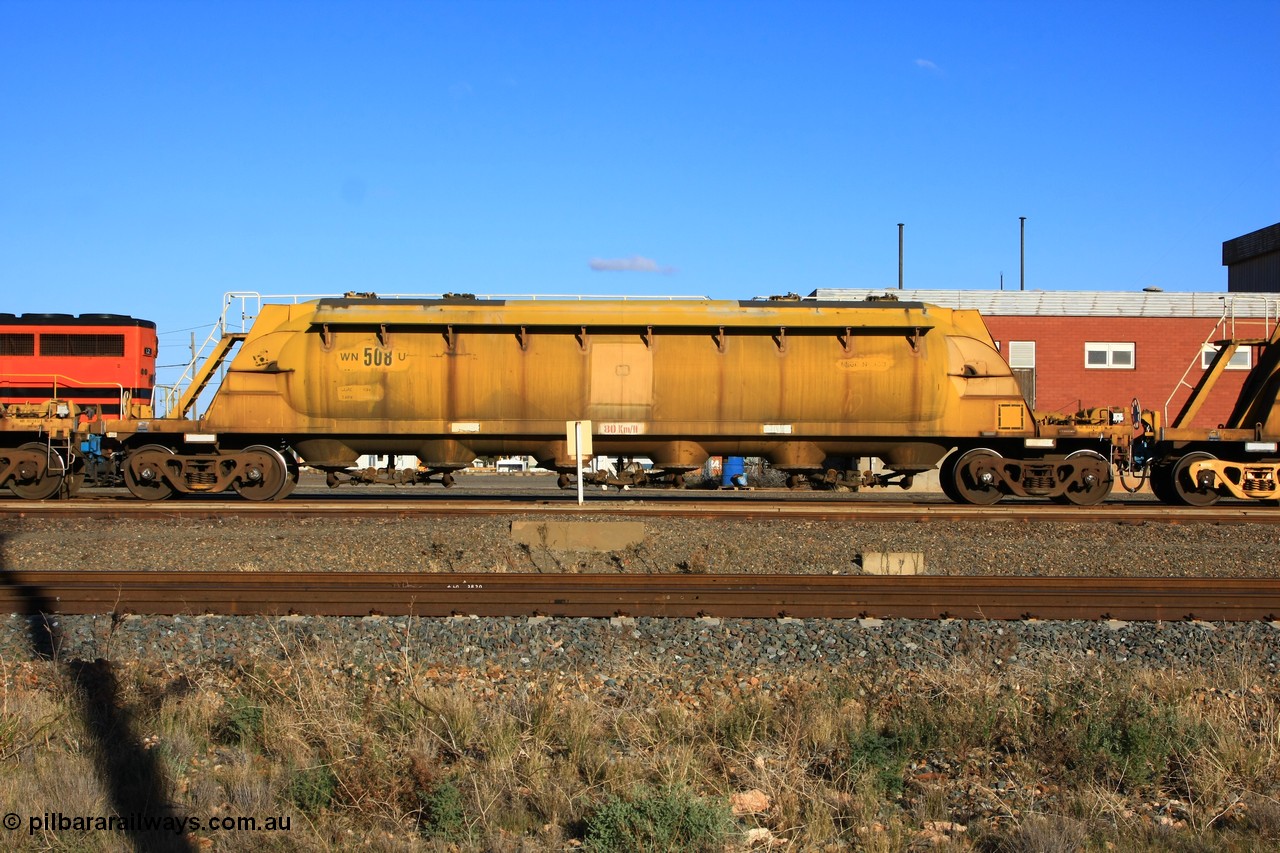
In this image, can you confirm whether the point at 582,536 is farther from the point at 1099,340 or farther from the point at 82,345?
the point at 1099,340

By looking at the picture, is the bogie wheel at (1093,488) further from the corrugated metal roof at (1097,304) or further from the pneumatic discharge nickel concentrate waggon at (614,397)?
the corrugated metal roof at (1097,304)

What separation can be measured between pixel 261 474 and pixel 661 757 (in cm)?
1327

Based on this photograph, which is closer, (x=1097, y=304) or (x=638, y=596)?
(x=638, y=596)

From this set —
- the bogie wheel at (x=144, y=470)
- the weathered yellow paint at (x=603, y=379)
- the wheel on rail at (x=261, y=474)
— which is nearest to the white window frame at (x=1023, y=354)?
the weathered yellow paint at (x=603, y=379)

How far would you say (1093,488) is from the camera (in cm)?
1691

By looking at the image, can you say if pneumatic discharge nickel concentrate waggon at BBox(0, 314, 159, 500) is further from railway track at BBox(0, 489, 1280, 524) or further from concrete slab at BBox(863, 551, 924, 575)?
concrete slab at BBox(863, 551, 924, 575)

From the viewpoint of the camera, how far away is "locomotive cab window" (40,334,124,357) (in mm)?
27750

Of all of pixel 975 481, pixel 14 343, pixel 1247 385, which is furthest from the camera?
pixel 14 343

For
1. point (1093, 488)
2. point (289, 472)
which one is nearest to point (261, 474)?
point (289, 472)

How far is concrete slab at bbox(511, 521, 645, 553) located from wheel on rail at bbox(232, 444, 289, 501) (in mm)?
6503

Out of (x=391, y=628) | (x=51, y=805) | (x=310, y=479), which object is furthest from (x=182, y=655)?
(x=310, y=479)

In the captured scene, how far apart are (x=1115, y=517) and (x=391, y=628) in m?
10.9

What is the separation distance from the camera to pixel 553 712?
5.73 m

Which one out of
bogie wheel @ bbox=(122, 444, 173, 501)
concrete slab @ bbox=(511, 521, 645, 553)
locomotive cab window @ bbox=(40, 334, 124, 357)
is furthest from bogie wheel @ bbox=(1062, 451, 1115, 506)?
locomotive cab window @ bbox=(40, 334, 124, 357)
